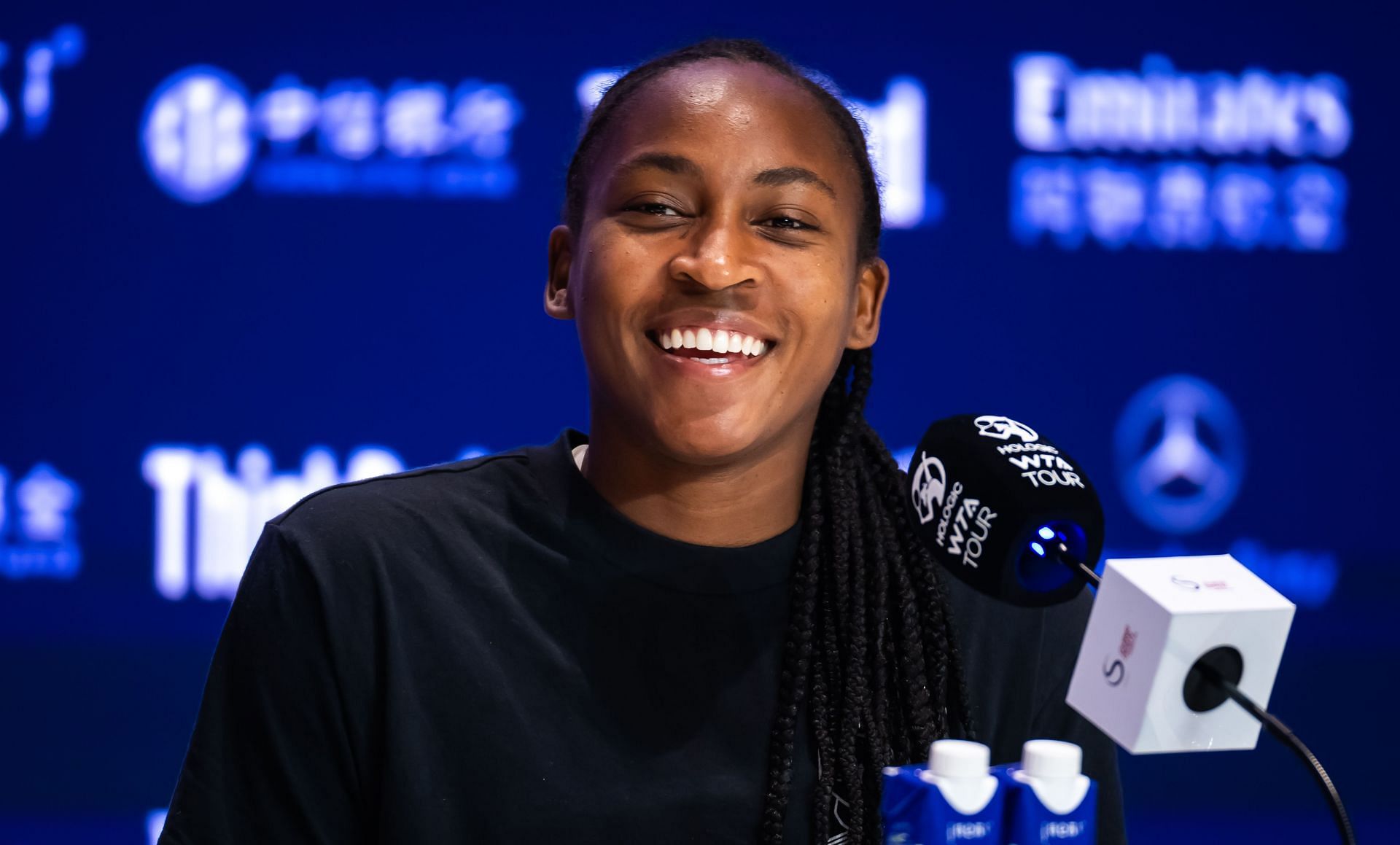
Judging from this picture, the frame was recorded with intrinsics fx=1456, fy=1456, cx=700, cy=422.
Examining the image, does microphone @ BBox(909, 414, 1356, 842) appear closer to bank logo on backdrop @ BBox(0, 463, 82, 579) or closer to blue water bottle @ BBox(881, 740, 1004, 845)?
blue water bottle @ BBox(881, 740, 1004, 845)

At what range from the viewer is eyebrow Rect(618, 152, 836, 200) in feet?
4.24

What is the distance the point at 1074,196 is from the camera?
8.67 feet

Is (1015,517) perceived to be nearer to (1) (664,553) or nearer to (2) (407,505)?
(1) (664,553)

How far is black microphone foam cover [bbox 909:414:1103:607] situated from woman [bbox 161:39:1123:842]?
0.33 meters

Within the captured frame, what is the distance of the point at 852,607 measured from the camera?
4.33ft

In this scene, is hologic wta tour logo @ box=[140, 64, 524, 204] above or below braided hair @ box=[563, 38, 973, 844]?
above

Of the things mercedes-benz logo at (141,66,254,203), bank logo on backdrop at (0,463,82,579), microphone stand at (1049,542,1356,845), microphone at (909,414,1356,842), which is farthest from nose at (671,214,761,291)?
bank logo on backdrop at (0,463,82,579)

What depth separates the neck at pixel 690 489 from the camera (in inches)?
53.4

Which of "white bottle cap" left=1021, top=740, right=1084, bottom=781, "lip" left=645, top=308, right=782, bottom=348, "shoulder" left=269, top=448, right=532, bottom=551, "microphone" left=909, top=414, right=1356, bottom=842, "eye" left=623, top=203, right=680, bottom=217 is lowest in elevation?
"white bottle cap" left=1021, top=740, right=1084, bottom=781

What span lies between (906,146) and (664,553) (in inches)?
58.0

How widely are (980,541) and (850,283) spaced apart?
489mm

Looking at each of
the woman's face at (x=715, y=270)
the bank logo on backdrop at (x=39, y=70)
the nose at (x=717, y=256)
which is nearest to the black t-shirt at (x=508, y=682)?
the woman's face at (x=715, y=270)

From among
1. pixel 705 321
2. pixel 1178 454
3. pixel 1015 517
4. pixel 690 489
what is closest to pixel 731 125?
pixel 705 321

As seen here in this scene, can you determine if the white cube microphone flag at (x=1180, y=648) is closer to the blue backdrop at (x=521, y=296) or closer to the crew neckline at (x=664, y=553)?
the crew neckline at (x=664, y=553)
